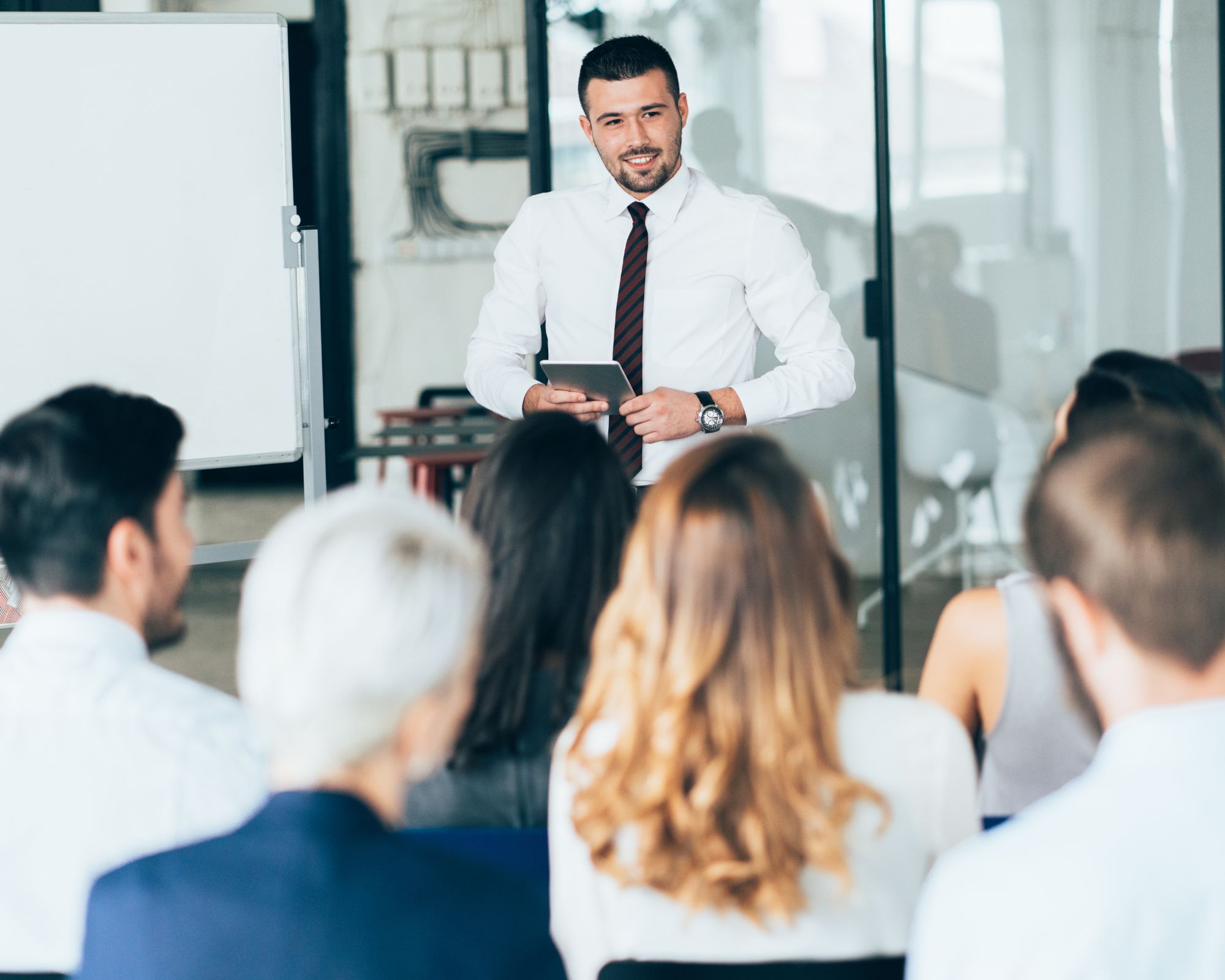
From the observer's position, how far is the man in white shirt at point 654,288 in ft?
9.48

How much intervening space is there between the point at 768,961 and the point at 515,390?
2058mm

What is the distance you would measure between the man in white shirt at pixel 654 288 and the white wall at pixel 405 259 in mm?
3791

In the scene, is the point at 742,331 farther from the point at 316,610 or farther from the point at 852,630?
the point at 316,610

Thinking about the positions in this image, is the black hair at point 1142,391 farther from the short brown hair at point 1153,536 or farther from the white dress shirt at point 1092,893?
the white dress shirt at point 1092,893

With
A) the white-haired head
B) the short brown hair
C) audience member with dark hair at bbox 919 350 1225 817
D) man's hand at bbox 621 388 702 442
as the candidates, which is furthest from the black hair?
the white-haired head

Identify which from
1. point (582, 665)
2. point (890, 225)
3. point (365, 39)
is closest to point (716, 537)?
point (582, 665)

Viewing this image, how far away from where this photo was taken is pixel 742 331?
3.08 m

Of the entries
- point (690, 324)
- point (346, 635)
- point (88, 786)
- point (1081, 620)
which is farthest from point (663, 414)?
point (346, 635)

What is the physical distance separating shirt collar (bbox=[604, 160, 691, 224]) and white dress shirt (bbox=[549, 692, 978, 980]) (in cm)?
204

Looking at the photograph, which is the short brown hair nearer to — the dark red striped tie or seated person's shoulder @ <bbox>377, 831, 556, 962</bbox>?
seated person's shoulder @ <bbox>377, 831, 556, 962</bbox>

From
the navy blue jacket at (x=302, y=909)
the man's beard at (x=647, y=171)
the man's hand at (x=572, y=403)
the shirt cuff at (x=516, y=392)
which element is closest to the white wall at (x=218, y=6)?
the man's beard at (x=647, y=171)

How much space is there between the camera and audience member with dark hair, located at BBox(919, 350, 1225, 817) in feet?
5.38

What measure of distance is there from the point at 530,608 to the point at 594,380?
124cm

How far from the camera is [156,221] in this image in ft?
10.7
